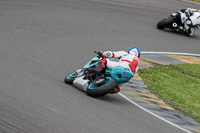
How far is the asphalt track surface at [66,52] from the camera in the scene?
225 inches

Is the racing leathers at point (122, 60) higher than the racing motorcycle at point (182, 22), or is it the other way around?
the racing motorcycle at point (182, 22)

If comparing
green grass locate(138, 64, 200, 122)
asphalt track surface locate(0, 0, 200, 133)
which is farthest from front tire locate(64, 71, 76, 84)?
green grass locate(138, 64, 200, 122)

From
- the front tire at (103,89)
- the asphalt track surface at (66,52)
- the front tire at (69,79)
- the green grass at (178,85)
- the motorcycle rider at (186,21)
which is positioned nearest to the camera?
the asphalt track surface at (66,52)

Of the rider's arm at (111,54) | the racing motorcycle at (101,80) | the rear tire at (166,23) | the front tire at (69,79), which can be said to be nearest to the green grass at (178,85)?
the rider's arm at (111,54)

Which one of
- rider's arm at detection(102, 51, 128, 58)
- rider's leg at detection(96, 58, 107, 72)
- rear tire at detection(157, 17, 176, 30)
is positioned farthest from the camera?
rear tire at detection(157, 17, 176, 30)

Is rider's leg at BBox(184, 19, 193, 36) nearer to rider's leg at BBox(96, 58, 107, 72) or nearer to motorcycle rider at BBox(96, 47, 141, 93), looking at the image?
motorcycle rider at BBox(96, 47, 141, 93)

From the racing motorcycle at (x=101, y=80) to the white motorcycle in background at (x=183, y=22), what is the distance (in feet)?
32.3

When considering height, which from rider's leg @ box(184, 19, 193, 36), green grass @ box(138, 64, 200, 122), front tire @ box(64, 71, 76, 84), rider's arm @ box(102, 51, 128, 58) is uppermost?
rider's leg @ box(184, 19, 193, 36)

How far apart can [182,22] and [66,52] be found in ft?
26.2

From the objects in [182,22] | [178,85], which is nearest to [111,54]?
[178,85]

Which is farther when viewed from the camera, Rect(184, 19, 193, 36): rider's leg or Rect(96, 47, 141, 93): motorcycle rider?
Rect(184, 19, 193, 36): rider's leg

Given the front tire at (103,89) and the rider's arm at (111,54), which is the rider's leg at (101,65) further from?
the front tire at (103,89)

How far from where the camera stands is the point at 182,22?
17250mm

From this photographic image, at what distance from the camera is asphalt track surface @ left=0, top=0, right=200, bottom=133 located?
18.7 ft
